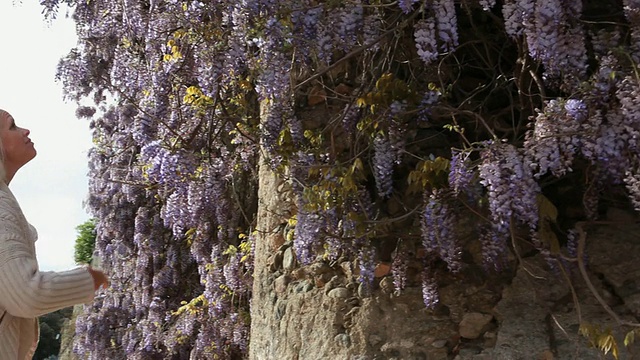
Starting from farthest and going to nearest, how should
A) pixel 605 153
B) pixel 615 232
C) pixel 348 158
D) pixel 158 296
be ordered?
pixel 158 296
pixel 348 158
pixel 615 232
pixel 605 153

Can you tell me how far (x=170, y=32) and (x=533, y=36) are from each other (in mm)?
2220

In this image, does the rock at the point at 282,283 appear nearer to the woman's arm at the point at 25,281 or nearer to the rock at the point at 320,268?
the rock at the point at 320,268

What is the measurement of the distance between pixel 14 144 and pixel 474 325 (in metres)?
1.84

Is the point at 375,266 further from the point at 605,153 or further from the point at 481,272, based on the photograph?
the point at 605,153

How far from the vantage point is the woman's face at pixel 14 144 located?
2902 mm

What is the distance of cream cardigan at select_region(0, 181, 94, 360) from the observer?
260cm

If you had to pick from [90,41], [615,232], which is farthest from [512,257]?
[90,41]

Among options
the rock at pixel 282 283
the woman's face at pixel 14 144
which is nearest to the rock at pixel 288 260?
the rock at pixel 282 283

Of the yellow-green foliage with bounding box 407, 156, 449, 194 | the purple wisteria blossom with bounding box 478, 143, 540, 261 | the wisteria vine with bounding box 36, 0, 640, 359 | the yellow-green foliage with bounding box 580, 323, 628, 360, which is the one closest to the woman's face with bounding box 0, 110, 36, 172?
the wisteria vine with bounding box 36, 0, 640, 359

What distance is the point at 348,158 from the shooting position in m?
4.00

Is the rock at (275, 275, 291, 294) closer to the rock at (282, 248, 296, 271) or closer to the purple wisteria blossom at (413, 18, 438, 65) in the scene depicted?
the rock at (282, 248, 296, 271)

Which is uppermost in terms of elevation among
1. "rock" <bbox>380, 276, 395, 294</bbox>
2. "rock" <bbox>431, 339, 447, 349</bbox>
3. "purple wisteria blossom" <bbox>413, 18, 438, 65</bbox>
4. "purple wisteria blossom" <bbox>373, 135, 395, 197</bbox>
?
"purple wisteria blossom" <bbox>413, 18, 438, 65</bbox>

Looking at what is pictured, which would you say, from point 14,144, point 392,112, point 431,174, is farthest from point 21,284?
point 392,112

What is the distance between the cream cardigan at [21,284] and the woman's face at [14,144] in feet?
0.51
